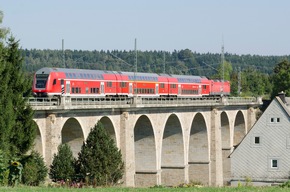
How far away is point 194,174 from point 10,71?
136 feet

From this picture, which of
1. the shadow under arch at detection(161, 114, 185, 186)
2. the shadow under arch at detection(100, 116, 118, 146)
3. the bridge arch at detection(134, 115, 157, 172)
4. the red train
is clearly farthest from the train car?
the shadow under arch at detection(100, 116, 118, 146)

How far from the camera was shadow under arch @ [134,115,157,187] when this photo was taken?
212 ft

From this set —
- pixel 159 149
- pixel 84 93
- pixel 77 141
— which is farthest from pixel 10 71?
pixel 159 149

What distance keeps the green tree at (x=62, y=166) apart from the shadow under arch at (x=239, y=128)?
51.3m

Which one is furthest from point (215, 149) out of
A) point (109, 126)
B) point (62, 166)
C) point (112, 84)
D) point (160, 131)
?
point (62, 166)

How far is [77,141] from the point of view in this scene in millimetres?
51594

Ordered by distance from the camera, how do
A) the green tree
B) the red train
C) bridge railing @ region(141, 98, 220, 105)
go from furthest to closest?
bridge railing @ region(141, 98, 220, 105) → the red train → the green tree

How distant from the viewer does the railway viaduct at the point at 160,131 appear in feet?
157

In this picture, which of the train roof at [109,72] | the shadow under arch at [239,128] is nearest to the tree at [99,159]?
the train roof at [109,72]

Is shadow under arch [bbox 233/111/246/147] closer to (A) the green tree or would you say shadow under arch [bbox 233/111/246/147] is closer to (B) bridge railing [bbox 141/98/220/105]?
(B) bridge railing [bbox 141/98/220/105]

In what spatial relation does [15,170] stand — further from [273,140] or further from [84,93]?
[273,140]

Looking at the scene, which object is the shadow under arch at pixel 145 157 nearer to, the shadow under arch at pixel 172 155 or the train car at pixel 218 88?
the shadow under arch at pixel 172 155

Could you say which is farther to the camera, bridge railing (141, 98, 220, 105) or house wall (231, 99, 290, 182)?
bridge railing (141, 98, 220, 105)

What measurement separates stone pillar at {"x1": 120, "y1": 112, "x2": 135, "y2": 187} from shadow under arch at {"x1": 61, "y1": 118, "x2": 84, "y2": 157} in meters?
4.75
